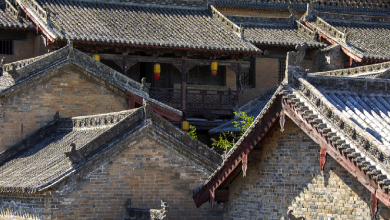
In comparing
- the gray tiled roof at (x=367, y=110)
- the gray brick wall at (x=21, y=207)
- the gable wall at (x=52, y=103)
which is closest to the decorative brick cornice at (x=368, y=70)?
the gray tiled roof at (x=367, y=110)

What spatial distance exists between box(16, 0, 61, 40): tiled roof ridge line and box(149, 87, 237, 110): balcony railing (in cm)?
463

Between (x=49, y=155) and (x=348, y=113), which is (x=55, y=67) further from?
(x=348, y=113)

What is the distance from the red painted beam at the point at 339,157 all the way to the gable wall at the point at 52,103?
9.72 m

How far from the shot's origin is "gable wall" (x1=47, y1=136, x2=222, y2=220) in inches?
583

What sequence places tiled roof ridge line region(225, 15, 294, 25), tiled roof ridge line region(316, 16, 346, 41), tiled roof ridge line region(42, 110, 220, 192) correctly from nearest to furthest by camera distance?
1. tiled roof ridge line region(42, 110, 220, 192)
2. tiled roof ridge line region(316, 16, 346, 41)
3. tiled roof ridge line region(225, 15, 294, 25)

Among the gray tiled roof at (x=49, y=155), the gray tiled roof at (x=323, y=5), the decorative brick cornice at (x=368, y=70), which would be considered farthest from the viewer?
the gray tiled roof at (x=323, y=5)

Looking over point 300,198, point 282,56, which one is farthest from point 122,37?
point 300,198

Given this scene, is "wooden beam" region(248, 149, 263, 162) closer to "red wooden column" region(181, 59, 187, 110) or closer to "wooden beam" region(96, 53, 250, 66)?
"red wooden column" region(181, 59, 187, 110)

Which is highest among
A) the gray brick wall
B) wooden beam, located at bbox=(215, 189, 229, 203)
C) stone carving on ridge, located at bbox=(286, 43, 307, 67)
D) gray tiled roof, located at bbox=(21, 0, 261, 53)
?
gray tiled roof, located at bbox=(21, 0, 261, 53)

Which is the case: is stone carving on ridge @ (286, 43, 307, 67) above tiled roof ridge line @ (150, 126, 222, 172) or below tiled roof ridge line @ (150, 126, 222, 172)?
above

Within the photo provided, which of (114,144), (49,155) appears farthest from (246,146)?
(49,155)

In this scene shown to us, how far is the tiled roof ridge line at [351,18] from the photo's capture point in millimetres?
31375

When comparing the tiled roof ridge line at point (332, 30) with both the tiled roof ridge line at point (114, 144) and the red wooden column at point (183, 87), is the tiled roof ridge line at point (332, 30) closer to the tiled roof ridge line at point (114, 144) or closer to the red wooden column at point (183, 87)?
the red wooden column at point (183, 87)

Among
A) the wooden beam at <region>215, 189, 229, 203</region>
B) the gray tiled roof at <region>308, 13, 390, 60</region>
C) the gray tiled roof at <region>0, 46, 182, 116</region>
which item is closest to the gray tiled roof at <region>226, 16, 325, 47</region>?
the gray tiled roof at <region>308, 13, 390, 60</region>
